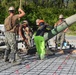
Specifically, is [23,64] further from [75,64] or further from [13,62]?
[75,64]

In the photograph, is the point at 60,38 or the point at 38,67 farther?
the point at 60,38

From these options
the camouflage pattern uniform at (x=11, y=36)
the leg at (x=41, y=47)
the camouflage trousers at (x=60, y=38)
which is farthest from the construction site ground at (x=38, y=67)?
the camouflage trousers at (x=60, y=38)

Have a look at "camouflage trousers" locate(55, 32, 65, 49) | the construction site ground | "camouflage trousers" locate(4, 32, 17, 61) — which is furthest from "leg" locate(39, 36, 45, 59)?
"camouflage trousers" locate(55, 32, 65, 49)

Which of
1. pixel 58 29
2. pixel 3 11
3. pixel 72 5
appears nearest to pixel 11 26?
pixel 58 29

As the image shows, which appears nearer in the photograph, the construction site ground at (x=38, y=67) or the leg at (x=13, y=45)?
the construction site ground at (x=38, y=67)

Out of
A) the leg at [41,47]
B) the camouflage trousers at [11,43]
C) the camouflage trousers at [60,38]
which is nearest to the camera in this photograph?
the camouflage trousers at [11,43]

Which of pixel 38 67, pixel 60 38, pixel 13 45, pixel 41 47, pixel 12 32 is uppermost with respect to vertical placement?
pixel 12 32

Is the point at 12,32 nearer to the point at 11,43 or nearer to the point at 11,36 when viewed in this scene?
the point at 11,36

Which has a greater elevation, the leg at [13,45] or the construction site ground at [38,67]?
the leg at [13,45]

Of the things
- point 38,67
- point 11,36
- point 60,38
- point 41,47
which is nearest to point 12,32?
point 11,36

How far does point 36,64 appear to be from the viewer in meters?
9.48

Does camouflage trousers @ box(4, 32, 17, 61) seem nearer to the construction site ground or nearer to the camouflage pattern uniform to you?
the camouflage pattern uniform

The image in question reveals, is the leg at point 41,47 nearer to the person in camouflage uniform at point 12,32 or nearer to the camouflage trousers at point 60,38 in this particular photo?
the person in camouflage uniform at point 12,32

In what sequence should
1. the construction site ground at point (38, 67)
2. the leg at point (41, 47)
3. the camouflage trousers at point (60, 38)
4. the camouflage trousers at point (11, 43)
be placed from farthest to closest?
the camouflage trousers at point (60, 38)
the leg at point (41, 47)
the camouflage trousers at point (11, 43)
the construction site ground at point (38, 67)
